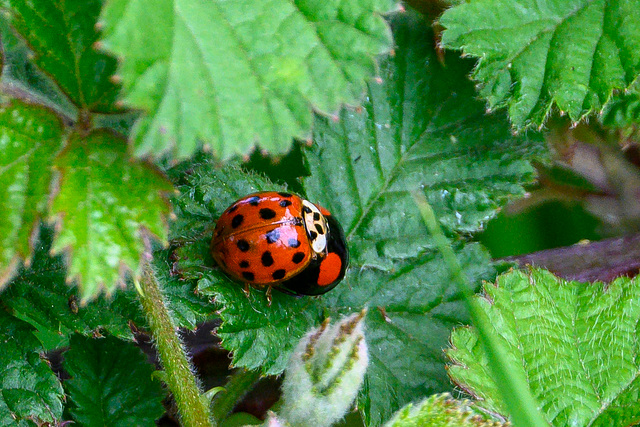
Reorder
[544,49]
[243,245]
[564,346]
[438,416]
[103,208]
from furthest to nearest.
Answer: [544,49] < [564,346] < [243,245] < [438,416] < [103,208]

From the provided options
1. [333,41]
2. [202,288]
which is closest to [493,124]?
[333,41]

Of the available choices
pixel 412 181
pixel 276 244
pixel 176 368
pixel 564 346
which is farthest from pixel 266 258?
pixel 564 346

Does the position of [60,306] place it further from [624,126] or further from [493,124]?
[624,126]

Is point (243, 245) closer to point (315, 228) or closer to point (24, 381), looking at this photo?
point (315, 228)

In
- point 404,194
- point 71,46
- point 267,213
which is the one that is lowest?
point 404,194

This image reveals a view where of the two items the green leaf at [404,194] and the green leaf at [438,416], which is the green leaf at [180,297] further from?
the green leaf at [438,416]

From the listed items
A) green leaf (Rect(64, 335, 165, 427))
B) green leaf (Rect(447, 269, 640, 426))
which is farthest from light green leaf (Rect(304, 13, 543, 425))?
green leaf (Rect(64, 335, 165, 427))
